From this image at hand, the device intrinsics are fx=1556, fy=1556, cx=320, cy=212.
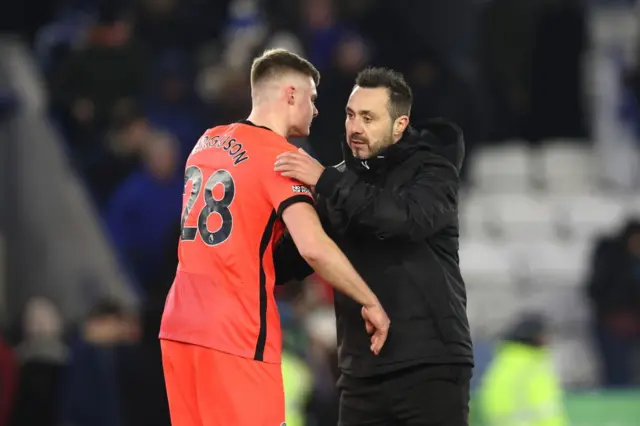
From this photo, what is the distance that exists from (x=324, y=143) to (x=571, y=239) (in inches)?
99.4

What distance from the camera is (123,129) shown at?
1234cm

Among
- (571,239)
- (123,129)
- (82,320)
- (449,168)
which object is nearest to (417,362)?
(449,168)

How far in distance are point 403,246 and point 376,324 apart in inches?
12.8

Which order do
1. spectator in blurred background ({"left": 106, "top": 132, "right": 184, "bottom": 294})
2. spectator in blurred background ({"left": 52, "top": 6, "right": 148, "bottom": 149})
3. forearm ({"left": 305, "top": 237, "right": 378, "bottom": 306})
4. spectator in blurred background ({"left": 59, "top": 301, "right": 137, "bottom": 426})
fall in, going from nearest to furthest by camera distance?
1. forearm ({"left": 305, "top": 237, "right": 378, "bottom": 306})
2. spectator in blurred background ({"left": 59, "top": 301, "right": 137, "bottom": 426})
3. spectator in blurred background ({"left": 106, "top": 132, "right": 184, "bottom": 294})
4. spectator in blurred background ({"left": 52, "top": 6, "right": 148, "bottom": 149})

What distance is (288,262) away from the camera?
19.2 ft

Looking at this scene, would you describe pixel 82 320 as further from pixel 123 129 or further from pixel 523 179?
pixel 523 179

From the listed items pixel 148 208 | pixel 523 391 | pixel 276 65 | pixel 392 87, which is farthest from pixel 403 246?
pixel 148 208

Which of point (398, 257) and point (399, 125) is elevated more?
point (399, 125)

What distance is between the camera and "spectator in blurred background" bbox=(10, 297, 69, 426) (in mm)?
10234

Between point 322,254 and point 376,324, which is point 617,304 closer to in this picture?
point 376,324

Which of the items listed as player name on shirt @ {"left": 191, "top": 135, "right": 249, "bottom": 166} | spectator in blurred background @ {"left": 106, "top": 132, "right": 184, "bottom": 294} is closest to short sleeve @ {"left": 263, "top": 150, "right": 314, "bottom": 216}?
player name on shirt @ {"left": 191, "top": 135, "right": 249, "bottom": 166}

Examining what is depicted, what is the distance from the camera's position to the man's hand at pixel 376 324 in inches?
217

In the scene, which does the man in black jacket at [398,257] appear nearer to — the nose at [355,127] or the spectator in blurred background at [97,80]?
the nose at [355,127]

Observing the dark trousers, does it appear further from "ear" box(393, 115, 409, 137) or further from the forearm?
"ear" box(393, 115, 409, 137)
